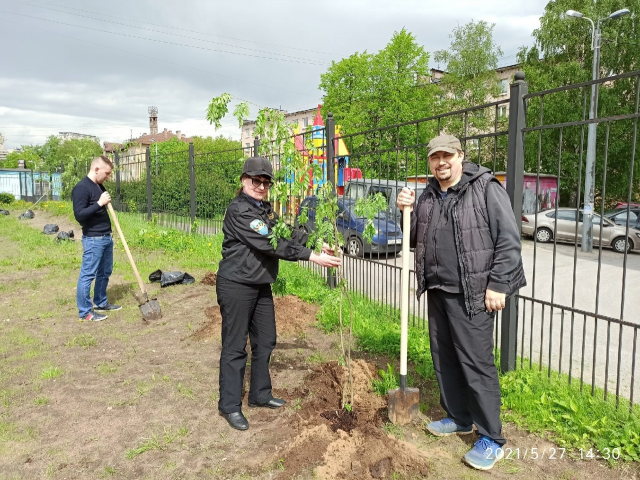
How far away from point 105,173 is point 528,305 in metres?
6.49

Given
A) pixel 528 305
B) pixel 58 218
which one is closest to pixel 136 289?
pixel 528 305

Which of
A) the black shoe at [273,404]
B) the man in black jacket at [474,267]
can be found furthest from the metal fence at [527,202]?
the black shoe at [273,404]

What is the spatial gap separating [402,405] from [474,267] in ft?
3.65

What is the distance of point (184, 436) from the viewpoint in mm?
3100

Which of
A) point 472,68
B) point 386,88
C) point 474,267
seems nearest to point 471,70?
point 472,68

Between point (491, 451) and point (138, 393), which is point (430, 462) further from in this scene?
point (138, 393)

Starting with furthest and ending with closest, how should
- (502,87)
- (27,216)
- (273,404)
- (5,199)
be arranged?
1. (502,87)
2. (5,199)
3. (27,216)
4. (273,404)

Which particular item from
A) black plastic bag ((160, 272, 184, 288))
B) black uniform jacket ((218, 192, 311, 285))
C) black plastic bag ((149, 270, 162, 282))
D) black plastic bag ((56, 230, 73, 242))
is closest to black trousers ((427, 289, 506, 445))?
black uniform jacket ((218, 192, 311, 285))

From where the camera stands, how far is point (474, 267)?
2.67m

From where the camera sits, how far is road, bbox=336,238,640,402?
336 cm

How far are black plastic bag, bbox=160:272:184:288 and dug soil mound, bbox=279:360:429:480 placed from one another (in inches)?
177

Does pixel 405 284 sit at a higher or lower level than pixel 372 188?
lower

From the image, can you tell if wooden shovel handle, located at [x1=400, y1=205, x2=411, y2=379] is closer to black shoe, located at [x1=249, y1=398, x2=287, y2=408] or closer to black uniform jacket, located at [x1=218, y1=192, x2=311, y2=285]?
black uniform jacket, located at [x1=218, y1=192, x2=311, y2=285]

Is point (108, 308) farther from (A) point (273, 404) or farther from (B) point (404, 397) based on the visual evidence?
(B) point (404, 397)
